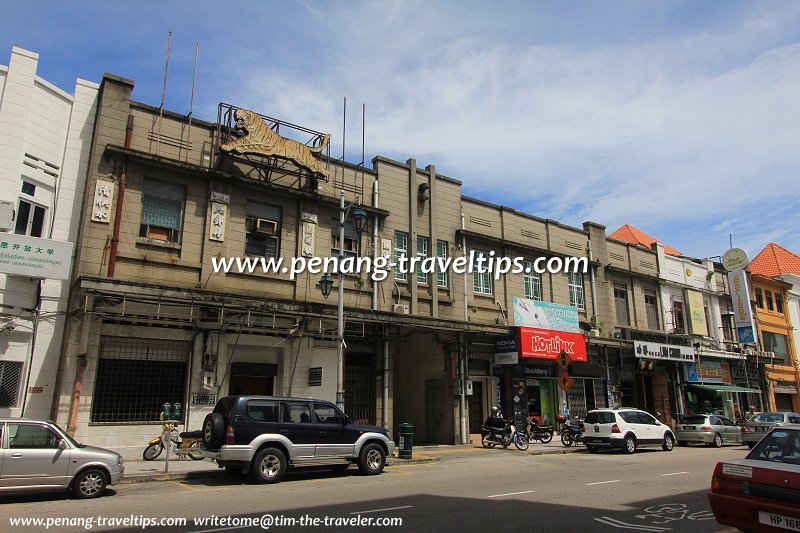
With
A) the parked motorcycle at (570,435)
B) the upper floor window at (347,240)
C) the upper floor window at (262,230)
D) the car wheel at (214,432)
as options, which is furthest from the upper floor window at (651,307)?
the car wheel at (214,432)

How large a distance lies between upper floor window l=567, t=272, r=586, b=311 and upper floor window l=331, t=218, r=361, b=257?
40.9 ft

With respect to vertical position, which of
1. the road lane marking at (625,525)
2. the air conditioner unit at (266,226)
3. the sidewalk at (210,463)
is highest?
the air conditioner unit at (266,226)

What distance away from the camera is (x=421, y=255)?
23391 millimetres

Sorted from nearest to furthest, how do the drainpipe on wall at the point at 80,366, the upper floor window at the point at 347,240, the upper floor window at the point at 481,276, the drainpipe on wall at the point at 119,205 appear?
the drainpipe on wall at the point at 80,366 → the drainpipe on wall at the point at 119,205 → the upper floor window at the point at 347,240 → the upper floor window at the point at 481,276

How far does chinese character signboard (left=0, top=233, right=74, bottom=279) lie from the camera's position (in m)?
14.2

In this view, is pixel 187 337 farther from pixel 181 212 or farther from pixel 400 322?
pixel 400 322

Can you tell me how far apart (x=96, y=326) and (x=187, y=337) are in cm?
251

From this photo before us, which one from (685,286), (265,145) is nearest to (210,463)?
(265,145)

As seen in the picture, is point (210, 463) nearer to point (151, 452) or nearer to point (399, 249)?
point (151, 452)

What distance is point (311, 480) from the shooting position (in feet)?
41.6

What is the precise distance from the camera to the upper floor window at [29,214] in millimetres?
15352

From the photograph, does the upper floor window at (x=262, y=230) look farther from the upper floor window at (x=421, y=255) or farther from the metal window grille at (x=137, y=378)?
the upper floor window at (x=421, y=255)

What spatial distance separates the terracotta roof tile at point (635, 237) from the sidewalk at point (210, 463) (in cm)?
1905

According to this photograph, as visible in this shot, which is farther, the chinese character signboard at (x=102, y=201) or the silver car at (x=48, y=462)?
the chinese character signboard at (x=102, y=201)
